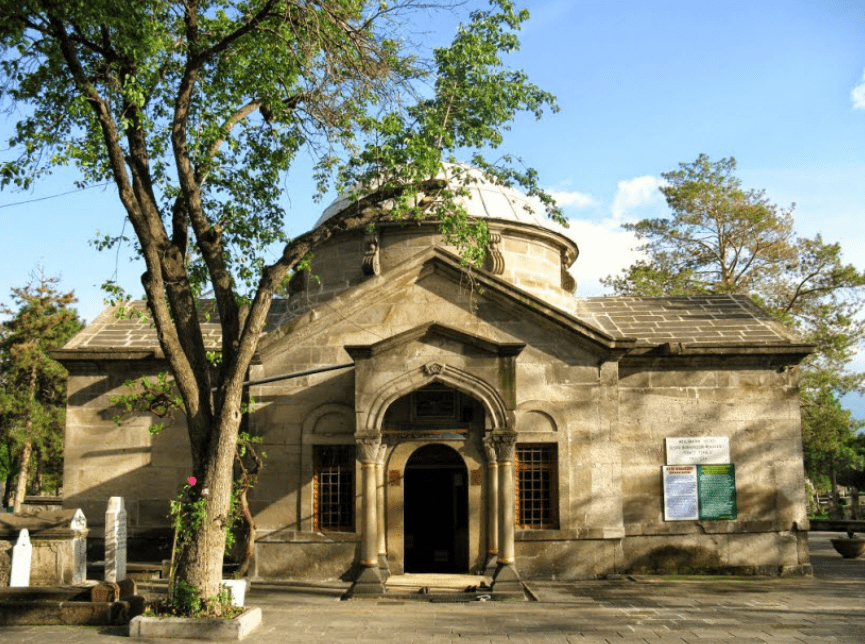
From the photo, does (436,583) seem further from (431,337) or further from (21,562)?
(21,562)

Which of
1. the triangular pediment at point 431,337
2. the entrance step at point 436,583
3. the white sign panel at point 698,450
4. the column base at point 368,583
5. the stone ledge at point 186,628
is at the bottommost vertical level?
the entrance step at point 436,583

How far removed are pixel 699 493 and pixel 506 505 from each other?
4.81 metres

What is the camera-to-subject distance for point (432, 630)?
35.3 ft

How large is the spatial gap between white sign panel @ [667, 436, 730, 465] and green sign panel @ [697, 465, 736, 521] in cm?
16

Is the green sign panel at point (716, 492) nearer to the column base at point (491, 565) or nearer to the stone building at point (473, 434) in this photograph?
the stone building at point (473, 434)

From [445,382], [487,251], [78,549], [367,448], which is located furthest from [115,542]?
[487,251]

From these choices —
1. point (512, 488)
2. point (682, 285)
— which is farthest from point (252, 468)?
point (682, 285)

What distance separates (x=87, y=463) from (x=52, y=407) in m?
23.5

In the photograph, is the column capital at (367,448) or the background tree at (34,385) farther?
the background tree at (34,385)

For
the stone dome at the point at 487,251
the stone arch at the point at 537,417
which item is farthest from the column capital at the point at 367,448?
the stone dome at the point at 487,251

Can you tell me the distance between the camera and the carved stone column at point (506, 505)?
13.8 m

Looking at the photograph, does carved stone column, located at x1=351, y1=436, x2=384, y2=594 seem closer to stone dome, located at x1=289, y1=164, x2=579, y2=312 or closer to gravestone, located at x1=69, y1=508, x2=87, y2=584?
gravestone, located at x1=69, y1=508, x2=87, y2=584

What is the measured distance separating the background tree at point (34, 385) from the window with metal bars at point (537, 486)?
2651 cm

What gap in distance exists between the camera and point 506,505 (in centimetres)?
1429
